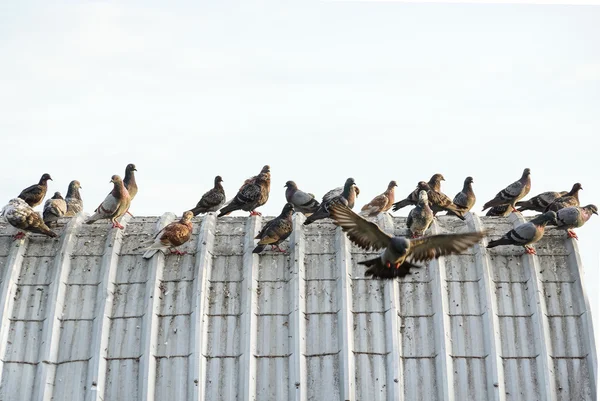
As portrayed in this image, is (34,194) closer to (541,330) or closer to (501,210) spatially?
(501,210)

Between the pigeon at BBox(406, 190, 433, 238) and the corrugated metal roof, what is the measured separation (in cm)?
129

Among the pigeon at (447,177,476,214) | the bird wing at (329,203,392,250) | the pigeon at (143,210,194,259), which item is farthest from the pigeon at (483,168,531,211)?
the pigeon at (143,210,194,259)

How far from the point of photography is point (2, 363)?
14.6 metres

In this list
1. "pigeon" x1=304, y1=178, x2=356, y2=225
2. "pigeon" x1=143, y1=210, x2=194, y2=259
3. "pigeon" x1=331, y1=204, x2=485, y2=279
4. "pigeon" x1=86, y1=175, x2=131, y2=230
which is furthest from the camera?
"pigeon" x1=304, y1=178, x2=356, y2=225

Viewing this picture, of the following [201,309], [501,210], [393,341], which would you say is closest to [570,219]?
[501,210]

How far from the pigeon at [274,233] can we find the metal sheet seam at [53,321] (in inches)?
121

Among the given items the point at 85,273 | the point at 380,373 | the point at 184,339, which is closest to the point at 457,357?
the point at 380,373

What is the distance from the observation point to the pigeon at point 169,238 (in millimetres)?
16438

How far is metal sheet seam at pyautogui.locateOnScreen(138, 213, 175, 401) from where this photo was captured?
14281 millimetres

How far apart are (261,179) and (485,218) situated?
4.43 metres

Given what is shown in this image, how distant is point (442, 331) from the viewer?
14930 millimetres

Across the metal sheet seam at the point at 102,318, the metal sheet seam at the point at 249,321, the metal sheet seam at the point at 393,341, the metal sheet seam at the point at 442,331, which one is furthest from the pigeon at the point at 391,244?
the metal sheet seam at the point at 102,318

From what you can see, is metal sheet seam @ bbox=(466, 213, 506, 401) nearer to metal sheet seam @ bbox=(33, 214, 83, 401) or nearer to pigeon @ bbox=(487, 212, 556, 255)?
pigeon @ bbox=(487, 212, 556, 255)

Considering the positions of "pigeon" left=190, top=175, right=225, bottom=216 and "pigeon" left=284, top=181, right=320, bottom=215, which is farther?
"pigeon" left=190, top=175, right=225, bottom=216
